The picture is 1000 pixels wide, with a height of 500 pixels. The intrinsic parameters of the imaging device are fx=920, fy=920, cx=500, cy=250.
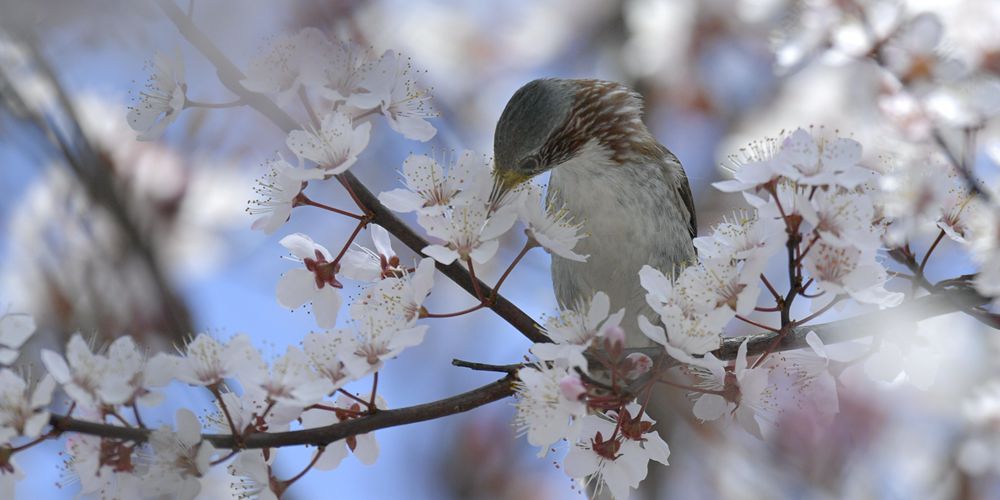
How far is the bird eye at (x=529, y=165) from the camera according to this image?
2.54 metres

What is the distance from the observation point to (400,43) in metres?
5.06

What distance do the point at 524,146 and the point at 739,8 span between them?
124 inches

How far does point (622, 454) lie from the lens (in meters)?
1.78

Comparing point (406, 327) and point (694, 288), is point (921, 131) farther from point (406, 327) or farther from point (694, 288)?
point (406, 327)

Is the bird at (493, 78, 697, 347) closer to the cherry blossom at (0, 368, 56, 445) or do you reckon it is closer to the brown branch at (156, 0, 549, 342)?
the brown branch at (156, 0, 549, 342)

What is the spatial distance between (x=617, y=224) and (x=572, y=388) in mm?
1238

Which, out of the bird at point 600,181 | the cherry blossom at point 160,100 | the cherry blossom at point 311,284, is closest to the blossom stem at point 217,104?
the cherry blossom at point 160,100

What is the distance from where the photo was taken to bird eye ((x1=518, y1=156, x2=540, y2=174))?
2.54 m

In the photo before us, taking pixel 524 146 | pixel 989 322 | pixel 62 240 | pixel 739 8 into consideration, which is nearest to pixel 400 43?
pixel 739 8

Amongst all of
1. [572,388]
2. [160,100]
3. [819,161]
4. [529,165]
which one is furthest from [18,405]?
[529,165]

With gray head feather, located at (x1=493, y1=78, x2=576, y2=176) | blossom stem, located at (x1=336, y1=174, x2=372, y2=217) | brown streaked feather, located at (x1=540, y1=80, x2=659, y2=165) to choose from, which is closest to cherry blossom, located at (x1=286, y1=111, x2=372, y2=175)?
blossom stem, located at (x1=336, y1=174, x2=372, y2=217)

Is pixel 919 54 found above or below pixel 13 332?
above

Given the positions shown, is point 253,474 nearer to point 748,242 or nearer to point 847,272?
point 748,242

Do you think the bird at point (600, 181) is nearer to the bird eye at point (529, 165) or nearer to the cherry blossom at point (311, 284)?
the bird eye at point (529, 165)
